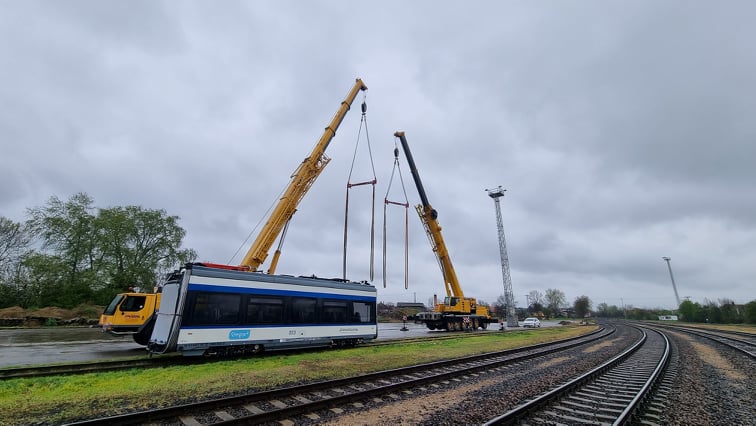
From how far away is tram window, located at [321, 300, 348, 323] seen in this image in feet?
52.3

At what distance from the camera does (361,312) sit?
17.7m

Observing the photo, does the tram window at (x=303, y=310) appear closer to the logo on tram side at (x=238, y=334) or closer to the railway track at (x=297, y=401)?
the logo on tram side at (x=238, y=334)

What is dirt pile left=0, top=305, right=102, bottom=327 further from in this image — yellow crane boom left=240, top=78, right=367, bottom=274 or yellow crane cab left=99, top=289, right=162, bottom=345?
yellow crane boom left=240, top=78, right=367, bottom=274

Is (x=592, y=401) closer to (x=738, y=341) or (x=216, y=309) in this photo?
(x=216, y=309)

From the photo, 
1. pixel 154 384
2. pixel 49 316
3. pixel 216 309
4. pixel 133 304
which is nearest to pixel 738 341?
pixel 216 309

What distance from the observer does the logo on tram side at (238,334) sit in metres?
12.8

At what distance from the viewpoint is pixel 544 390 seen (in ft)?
28.6

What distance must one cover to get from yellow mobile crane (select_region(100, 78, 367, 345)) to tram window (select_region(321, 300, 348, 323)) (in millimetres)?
4194

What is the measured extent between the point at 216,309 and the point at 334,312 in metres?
5.51

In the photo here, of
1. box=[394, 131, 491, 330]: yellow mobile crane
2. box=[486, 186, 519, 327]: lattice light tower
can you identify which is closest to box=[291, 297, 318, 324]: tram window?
box=[394, 131, 491, 330]: yellow mobile crane

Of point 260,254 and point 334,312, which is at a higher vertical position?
point 260,254

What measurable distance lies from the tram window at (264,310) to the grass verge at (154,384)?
4.70 ft

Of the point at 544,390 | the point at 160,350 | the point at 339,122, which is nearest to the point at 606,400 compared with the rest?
the point at 544,390

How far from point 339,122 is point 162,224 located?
114ft
